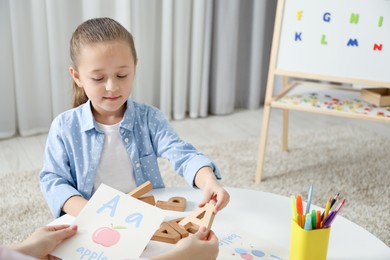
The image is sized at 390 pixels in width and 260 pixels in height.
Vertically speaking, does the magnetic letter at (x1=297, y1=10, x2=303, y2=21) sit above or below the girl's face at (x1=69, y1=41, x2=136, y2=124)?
above

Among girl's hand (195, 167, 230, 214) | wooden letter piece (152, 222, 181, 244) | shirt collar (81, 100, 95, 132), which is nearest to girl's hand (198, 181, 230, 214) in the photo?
girl's hand (195, 167, 230, 214)

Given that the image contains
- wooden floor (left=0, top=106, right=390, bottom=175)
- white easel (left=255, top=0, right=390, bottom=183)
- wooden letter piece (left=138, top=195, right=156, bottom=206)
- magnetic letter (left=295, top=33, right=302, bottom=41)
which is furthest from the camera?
wooden floor (left=0, top=106, right=390, bottom=175)

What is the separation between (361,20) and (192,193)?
0.98 metres

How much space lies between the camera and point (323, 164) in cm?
228

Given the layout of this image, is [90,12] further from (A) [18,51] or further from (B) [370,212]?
(B) [370,212]

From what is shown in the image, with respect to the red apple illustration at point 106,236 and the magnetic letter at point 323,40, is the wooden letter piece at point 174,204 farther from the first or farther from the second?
the magnetic letter at point 323,40

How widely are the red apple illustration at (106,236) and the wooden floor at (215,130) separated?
134cm

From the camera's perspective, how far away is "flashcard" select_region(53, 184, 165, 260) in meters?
0.87

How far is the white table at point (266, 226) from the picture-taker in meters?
0.95

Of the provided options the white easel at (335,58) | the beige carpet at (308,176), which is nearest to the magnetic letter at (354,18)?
the white easel at (335,58)

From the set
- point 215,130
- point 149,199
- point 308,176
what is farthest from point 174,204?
point 215,130

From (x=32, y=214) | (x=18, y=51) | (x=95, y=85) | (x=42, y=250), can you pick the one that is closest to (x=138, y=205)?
(x=42, y=250)

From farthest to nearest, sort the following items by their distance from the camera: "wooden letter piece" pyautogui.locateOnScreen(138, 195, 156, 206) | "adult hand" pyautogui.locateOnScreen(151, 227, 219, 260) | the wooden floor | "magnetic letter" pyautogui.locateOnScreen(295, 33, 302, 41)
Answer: the wooden floor < "magnetic letter" pyautogui.locateOnScreen(295, 33, 302, 41) < "wooden letter piece" pyautogui.locateOnScreen(138, 195, 156, 206) < "adult hand" pyautogui.locateOnScreen(151, 227, 219, 260)

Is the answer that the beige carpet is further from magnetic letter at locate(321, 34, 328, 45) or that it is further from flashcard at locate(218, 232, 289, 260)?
flashcard at locate(218, 232, 289, 260)
